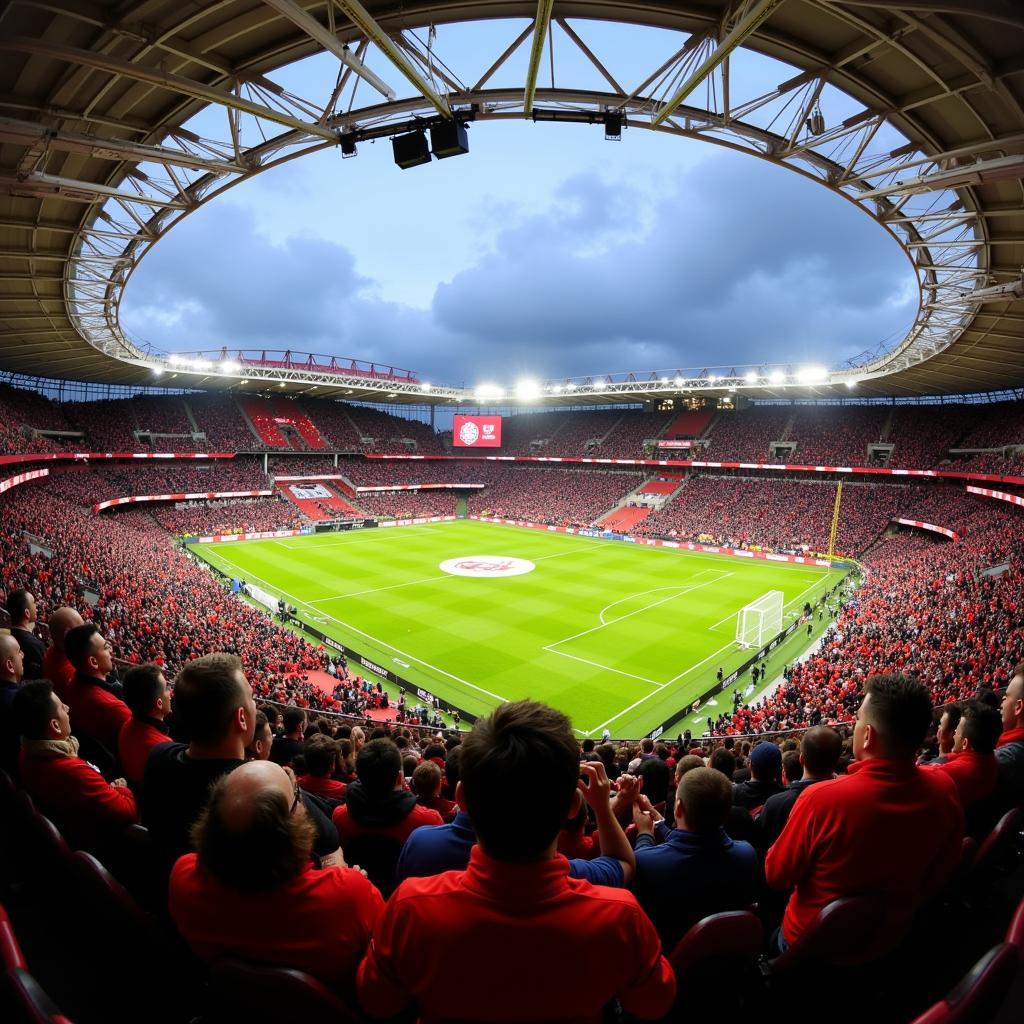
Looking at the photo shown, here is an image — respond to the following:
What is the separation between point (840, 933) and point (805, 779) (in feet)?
6.82

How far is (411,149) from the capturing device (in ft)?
35.8

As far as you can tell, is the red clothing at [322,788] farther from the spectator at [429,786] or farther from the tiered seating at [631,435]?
the tiered seating at [631,435]

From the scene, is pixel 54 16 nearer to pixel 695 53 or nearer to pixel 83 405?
pixel 695 53

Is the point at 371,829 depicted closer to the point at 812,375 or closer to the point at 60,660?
the point at 60,660

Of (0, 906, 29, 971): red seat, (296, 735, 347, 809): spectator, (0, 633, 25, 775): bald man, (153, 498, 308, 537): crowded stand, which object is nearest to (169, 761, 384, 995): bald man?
(0, 906, 29, 971): red seat

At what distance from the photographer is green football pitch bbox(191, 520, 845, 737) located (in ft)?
71.2

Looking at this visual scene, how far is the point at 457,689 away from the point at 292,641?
7278 mm

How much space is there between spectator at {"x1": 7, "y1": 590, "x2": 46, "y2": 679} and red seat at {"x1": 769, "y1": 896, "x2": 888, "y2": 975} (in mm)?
7803

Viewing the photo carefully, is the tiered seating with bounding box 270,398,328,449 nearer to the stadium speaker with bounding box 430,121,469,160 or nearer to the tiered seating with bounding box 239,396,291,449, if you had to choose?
the tiered seating with bounding box 239,396,291,449

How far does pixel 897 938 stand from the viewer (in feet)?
10.1

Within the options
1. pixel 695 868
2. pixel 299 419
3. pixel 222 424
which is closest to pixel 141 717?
pixel 695 868

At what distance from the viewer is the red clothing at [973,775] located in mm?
4441

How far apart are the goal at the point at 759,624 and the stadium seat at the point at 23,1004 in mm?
25780

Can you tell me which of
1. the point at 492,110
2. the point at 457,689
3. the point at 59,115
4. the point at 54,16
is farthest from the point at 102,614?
the point at 492,110
